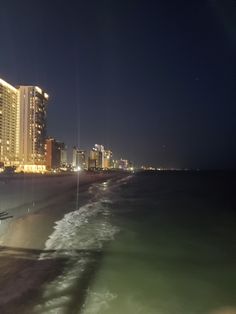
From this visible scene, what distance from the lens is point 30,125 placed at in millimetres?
184375

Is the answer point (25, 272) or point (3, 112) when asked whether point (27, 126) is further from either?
point (25, 272)

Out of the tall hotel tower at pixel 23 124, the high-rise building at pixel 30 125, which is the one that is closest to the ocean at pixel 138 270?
the tall hotel tower at pixel 23 124

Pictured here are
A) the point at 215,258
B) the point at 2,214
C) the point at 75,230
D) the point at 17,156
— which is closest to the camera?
the point at 215,258

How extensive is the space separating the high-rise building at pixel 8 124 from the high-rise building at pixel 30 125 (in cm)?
235

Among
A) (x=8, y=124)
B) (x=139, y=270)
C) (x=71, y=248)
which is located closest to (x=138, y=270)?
(x=139, y=270)

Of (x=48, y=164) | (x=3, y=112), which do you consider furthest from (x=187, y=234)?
(x=48, y=164)

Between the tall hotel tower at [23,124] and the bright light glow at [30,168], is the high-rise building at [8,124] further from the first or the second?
the bright light glow at [30,168]

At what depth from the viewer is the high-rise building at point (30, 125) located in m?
182

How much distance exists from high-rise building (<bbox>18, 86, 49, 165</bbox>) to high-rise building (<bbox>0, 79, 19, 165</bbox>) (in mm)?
2350

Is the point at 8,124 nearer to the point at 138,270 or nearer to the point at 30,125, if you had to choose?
the point at 30,125

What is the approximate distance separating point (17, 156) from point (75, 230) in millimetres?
164255

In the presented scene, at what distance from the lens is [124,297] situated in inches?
412

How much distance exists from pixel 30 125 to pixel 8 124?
12.6m

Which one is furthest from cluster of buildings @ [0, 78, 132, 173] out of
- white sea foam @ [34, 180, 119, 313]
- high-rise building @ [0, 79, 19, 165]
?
white sea foam @ [34, 180, 119, 313]
